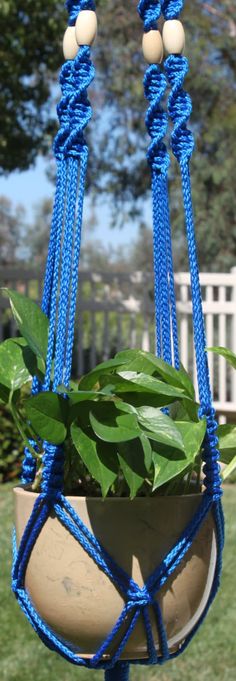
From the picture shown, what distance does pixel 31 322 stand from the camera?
135 centimetres

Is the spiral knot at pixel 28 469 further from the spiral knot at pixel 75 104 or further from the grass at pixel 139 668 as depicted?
the grass at pixel 139 668

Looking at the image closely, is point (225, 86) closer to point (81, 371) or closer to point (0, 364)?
point (81, 371)

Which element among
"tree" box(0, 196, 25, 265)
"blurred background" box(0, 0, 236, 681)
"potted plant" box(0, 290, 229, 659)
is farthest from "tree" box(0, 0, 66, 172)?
"tree" box(0, 196, 25, 265)

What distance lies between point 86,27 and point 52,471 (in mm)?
693

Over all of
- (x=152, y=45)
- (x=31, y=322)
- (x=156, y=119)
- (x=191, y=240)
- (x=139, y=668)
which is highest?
(x=152, y=45)

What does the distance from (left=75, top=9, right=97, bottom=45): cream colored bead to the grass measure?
85.1 inches

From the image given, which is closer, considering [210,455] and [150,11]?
[210,455]

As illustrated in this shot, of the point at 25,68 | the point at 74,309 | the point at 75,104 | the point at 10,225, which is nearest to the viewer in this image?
the point at 74,309

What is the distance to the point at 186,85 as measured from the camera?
46.1 ft

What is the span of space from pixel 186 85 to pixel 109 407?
13.5 m

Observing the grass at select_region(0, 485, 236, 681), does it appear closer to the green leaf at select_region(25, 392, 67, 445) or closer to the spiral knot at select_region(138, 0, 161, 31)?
the green leaf at select_region(25, 392, 67, 445)

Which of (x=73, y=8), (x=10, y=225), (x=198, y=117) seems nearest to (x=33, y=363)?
(x=73, y=8)

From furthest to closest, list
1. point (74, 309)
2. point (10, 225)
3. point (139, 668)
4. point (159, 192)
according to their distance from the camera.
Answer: point (10, 225) < point (139, 668) < point (159, 192) < point (74, 309)

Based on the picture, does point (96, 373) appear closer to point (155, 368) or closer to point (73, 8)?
point (155, 368)
